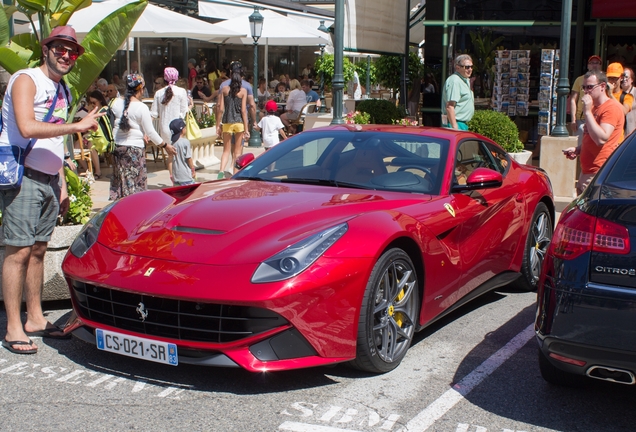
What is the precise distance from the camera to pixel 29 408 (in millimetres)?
4082

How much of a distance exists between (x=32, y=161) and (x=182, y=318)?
159 centimetres

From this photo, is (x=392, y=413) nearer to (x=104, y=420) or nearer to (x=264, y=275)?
(x=264, y=275)

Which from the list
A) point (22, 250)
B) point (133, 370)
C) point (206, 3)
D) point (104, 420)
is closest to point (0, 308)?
point (22, 250)

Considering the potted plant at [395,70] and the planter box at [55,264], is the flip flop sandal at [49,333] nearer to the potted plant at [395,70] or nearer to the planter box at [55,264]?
the planter box at [55,264]

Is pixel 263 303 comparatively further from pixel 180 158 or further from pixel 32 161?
pixel 180 158

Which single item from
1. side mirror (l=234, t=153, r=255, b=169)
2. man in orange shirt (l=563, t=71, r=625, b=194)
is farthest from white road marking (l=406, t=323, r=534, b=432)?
side mirror (l=234, t=153, r=255, b=169)

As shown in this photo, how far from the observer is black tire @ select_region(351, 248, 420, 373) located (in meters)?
4.33

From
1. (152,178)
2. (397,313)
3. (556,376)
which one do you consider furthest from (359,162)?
(152,178)

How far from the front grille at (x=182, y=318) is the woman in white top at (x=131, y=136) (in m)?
4.95

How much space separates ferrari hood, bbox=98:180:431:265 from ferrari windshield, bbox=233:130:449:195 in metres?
0.18

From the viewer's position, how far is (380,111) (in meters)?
13.5

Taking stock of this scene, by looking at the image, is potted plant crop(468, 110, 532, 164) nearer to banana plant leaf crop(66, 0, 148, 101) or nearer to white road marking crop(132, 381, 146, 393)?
banana plant leaf crop(66, 0, 148, 101)

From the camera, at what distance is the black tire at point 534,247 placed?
6.46 m

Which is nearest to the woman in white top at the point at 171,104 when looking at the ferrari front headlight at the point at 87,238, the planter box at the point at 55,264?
the planter box at the point at 55,264
